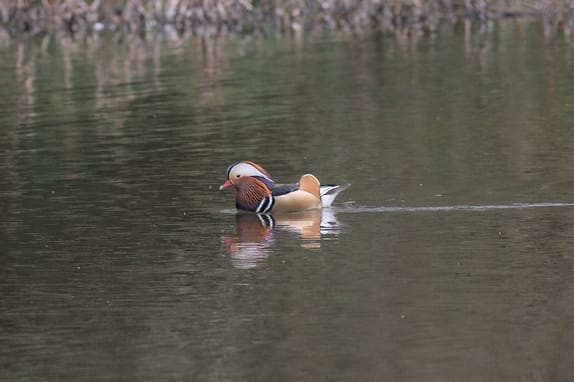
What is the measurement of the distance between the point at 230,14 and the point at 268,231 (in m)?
36.5

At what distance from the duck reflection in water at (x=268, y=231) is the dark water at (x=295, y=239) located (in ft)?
0.15

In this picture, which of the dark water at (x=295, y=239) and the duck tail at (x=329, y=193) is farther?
the duck tail at (x=329, y=193)

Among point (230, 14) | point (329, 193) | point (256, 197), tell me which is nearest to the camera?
point (256, 197)

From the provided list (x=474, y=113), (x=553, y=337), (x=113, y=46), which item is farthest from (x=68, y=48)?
(x=553, y=337)

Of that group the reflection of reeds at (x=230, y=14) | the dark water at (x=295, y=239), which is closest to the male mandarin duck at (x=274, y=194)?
the dark water at (x=295, y=239)

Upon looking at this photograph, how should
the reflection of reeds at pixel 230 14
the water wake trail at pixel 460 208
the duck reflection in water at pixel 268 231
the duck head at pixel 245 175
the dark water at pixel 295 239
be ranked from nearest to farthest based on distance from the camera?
1. the dark water at pixel 295 239
2. the duck reflection in water at pixel 268 231
3. the water wake trail at pixel 460 208
4. the duck head at pixel 245 175
5. the reflection of reeds at pixel 230 14

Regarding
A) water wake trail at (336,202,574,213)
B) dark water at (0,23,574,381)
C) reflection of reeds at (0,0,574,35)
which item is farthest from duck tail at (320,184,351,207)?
reflection of reeds at (0,0,574,35)

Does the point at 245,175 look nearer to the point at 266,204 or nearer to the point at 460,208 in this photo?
the point at 266,204

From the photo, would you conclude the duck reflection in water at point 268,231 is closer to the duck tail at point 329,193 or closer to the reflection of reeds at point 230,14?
the duck tail at point 329,193

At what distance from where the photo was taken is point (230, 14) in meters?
49.7

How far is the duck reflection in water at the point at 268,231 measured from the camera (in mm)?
12602

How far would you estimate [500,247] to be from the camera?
12422 mm

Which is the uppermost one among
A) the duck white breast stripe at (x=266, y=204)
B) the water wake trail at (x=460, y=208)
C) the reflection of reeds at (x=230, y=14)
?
the duck white breast stripe at (x=266, y=204)

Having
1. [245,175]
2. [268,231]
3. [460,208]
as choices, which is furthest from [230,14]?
[268,231]
